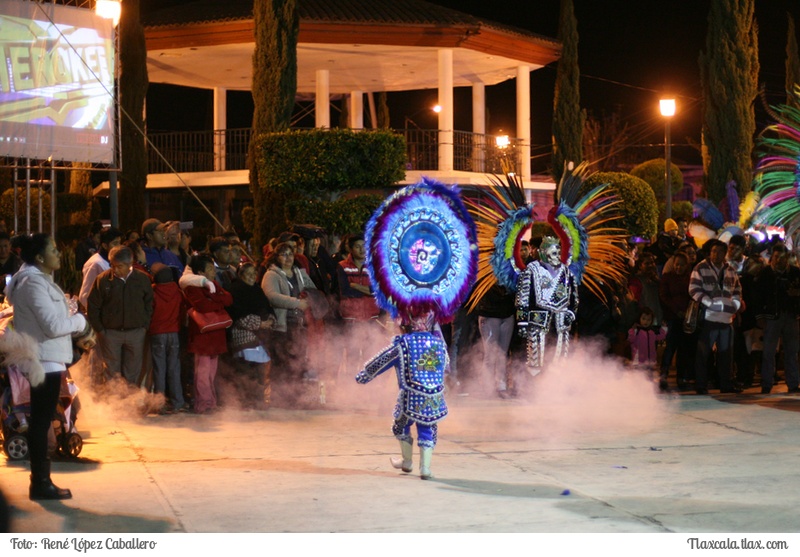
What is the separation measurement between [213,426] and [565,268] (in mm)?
4001

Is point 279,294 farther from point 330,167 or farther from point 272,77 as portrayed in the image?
point 272,77

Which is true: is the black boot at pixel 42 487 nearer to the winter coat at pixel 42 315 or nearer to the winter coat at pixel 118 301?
the winter coat at pixel 42 315

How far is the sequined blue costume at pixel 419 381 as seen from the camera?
28.7 ft

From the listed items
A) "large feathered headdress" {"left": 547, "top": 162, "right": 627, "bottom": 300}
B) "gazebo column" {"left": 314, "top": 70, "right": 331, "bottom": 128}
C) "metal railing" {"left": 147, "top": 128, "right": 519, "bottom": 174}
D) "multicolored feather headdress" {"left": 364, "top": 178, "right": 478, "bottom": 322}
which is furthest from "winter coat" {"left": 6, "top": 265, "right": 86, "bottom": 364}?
"metal railing" {"left": 147, "top": 128, "right": 519, "bottom": 174}

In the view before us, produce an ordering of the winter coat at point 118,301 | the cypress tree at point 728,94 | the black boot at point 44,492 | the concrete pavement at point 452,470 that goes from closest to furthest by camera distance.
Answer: the concrete pavement at point 452,470 < the black boot at point 44,492 < the winter coat at point 118,301 < the cypress tree at point 728,94

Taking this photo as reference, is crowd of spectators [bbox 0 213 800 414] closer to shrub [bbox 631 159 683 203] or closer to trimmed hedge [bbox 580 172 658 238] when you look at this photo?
trimmed hedge [bbox 580 172 658 238]

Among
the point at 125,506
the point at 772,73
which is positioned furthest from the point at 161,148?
the point at 772,73

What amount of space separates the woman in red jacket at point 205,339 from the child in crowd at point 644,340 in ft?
16.6

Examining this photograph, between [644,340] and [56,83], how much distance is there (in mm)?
7669

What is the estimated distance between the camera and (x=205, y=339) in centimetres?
1177

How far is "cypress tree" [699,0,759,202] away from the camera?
29109 mm

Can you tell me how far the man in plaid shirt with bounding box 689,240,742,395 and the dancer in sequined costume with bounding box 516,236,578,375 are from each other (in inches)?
73.1

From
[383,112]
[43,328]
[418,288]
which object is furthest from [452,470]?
[383,112]

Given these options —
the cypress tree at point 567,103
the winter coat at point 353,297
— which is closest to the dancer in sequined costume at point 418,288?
the winter coat at point 353,297
